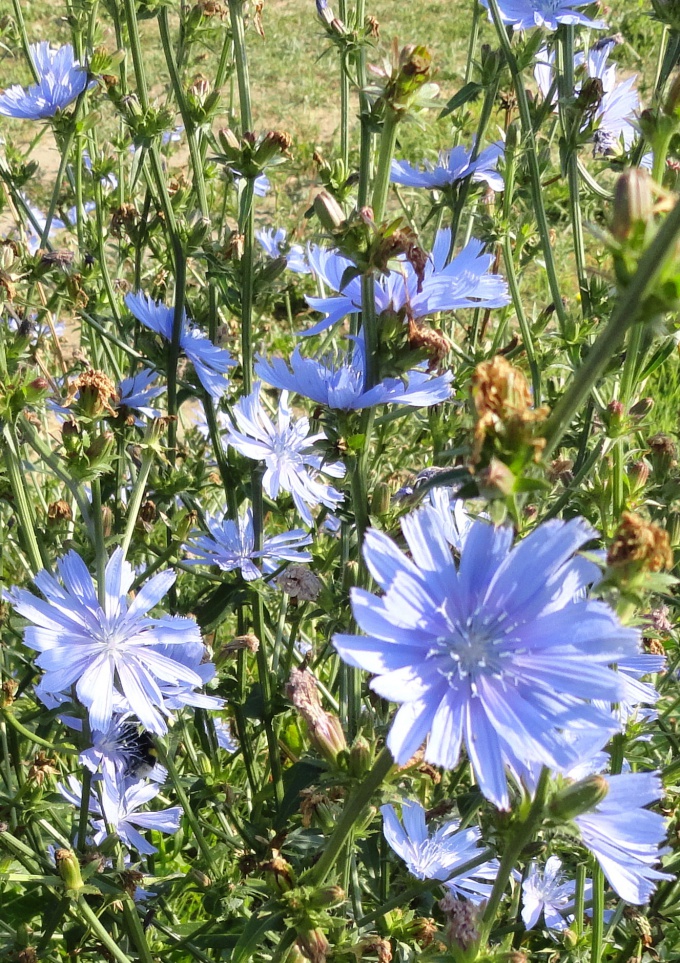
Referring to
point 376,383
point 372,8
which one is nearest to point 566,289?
point 372,8

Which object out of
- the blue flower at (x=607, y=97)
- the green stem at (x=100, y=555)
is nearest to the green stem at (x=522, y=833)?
the green stem at (x=100, y=555)

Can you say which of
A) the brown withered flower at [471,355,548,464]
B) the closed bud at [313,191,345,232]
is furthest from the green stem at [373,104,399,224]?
the brown withered flower at [471,355,548,464]

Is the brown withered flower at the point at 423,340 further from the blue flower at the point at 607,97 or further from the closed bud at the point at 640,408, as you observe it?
the blue flower at the point at 607,97

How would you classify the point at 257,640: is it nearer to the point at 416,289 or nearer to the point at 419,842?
the point at 419,842

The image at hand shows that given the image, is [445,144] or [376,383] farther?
[445,144]

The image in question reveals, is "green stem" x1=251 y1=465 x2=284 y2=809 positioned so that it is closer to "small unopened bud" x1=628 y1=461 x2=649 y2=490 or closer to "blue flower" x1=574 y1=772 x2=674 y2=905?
"small unopened bud" x1=628 y1=461 x2=649 y2=490

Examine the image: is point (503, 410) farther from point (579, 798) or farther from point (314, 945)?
point (314, 945)
